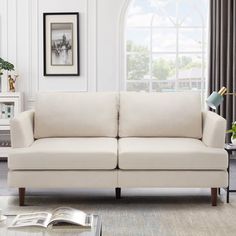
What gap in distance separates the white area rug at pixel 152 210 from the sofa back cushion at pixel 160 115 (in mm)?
524

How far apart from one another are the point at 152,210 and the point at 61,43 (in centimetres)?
314

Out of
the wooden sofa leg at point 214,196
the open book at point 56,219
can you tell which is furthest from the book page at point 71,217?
the wooden sofa leg at point 214,196

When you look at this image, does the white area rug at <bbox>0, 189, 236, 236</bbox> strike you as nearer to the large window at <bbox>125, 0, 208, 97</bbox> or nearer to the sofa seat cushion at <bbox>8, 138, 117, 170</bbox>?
the sofa seat cushion at <bbox>8, 138, 117, 170</bbox>

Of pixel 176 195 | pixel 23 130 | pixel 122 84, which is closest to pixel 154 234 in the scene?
pixel 176 195

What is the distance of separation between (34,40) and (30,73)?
0.41 m

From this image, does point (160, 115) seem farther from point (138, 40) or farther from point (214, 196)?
point (138, 40)

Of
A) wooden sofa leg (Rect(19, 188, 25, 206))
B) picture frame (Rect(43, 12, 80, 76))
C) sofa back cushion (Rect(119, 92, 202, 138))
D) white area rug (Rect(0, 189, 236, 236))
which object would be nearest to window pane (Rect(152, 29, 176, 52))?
picture frame (Rect(43, 12, 80, 76))

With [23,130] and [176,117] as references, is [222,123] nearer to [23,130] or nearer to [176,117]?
[176,117]

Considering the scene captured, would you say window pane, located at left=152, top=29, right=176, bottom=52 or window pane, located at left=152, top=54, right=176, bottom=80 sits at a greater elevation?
window pane, located at left=152, top=29, right=176, bottom=52

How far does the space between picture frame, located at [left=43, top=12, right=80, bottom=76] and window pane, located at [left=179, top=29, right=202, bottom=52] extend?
1.30 m

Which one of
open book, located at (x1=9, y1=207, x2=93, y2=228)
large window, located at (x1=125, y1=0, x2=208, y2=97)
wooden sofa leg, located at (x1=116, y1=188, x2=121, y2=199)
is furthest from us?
large window, located at (x1=125, y1=0, x2=208, y2=97)

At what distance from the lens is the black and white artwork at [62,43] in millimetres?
6422

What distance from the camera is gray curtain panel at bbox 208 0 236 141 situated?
20.5 feet

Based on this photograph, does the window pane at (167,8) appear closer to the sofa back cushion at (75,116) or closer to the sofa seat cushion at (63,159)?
the sofa back cushion at (75,116)
